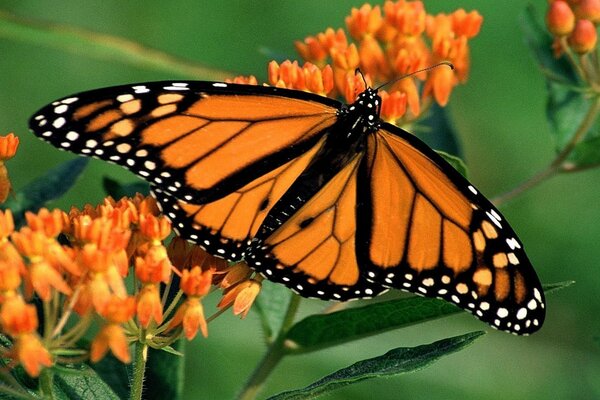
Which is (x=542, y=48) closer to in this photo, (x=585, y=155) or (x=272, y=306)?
(x=585, y=155)

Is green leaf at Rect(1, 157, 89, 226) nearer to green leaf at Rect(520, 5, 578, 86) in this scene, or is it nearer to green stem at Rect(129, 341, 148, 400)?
green stem at Rect(129, 341, 148, 400)

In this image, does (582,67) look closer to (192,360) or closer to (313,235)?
(313,235)

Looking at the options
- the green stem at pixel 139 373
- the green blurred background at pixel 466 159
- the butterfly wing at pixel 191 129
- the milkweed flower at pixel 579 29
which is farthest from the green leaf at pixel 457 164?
the green blurred background at pixel 466 159

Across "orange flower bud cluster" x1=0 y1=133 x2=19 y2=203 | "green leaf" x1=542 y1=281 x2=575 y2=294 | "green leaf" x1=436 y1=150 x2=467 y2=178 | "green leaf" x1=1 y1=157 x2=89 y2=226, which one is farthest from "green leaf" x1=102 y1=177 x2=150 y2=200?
"green leaf" x1=542 y1=281 x2=575 y2=294

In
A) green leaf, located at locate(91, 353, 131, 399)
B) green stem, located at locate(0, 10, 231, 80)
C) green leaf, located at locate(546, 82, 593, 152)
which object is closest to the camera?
green leaf, located at locate(91, 353, 131, 399)

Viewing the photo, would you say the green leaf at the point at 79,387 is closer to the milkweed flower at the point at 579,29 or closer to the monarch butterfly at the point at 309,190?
the monarch butterfly at the point at 309,190

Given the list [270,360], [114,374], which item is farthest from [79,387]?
[270,360]
